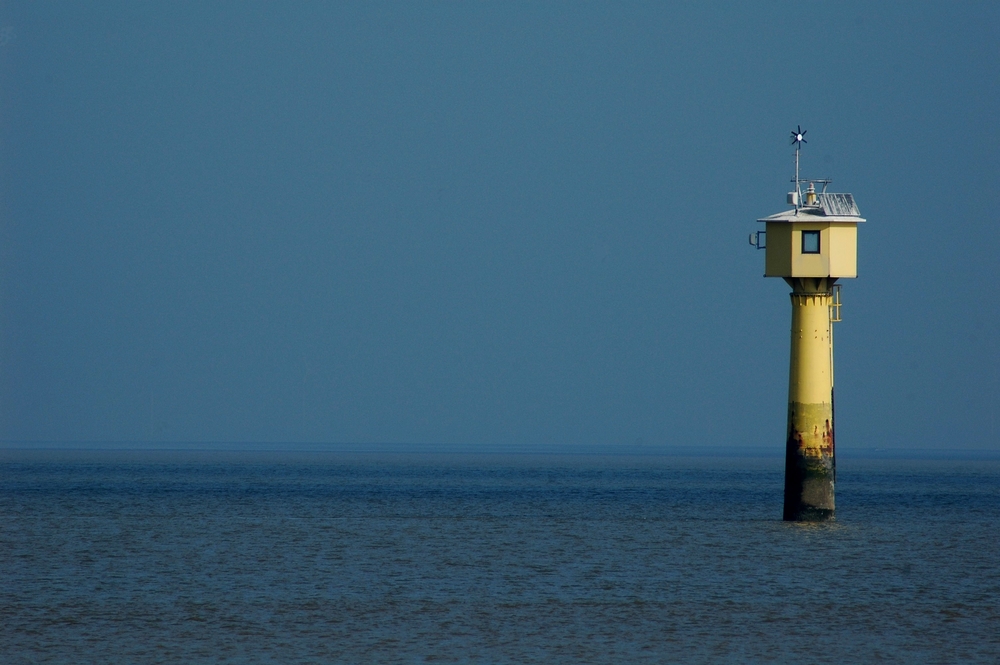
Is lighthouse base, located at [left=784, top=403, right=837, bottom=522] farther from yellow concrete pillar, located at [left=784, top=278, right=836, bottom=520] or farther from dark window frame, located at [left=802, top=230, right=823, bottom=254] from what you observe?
dark window frame, located at [left=802, top=230, right=823, bottom=254]

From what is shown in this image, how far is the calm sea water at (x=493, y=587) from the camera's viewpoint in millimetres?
25922

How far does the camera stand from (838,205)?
1736 inches

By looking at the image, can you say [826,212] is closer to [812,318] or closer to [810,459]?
[812,318]

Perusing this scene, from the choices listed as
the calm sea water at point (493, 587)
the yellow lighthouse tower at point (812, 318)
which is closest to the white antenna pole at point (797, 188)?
the yellow lighthouse tower at point (812, 318)

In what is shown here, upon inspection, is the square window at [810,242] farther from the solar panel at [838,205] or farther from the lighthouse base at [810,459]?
the lighthouse base at [810,459]

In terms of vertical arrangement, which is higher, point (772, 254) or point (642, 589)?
point (772, 254)

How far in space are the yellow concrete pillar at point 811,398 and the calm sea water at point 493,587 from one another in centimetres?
211

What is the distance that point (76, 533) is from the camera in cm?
5028

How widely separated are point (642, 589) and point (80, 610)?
13.3 m

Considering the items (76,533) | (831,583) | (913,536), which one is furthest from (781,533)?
(76,533)

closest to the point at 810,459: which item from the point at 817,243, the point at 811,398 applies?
the point at 811,398

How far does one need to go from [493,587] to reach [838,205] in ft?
58.9

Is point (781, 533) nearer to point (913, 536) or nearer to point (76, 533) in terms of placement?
point (913, 536)

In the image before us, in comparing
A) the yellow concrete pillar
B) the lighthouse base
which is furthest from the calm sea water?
the yellow concrete pillar
